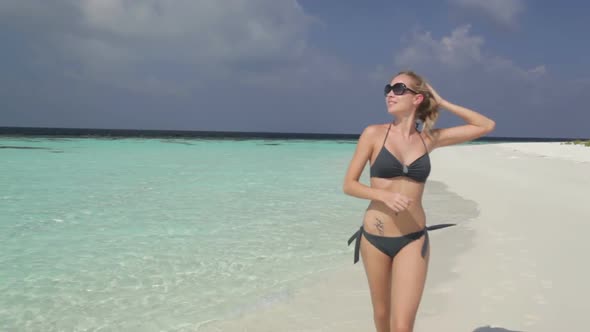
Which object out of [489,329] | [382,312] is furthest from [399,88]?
[489,329]

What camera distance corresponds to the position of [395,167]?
292 centimetres

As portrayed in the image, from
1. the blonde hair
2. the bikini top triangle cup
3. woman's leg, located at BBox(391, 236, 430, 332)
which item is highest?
the blonde hair

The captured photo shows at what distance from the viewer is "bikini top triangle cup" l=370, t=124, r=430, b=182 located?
2.91 metres

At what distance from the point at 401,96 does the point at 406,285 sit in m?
1.24

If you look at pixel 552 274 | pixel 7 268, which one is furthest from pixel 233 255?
pixel 552 274

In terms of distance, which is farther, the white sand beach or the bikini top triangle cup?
the white sand beach

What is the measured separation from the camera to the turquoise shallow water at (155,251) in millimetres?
4918

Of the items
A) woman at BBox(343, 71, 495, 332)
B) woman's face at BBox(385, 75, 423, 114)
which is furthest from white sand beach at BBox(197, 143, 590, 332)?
woman's face at BBox(385, 75, 423, 114)

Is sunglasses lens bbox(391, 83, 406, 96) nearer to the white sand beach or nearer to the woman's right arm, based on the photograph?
the woman's right arm

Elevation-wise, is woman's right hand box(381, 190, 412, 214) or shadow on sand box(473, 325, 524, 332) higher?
woman's right hand box(381, 190, 412, 214)

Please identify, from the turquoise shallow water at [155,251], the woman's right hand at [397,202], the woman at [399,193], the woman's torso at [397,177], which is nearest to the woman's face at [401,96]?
the woman at [399,193]

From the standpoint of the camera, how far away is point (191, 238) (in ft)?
26.5

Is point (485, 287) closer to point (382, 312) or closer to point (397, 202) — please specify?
point (382, 312)

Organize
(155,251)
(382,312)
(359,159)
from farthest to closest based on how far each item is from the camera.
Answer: (155,251), (382,312), (359,159)
